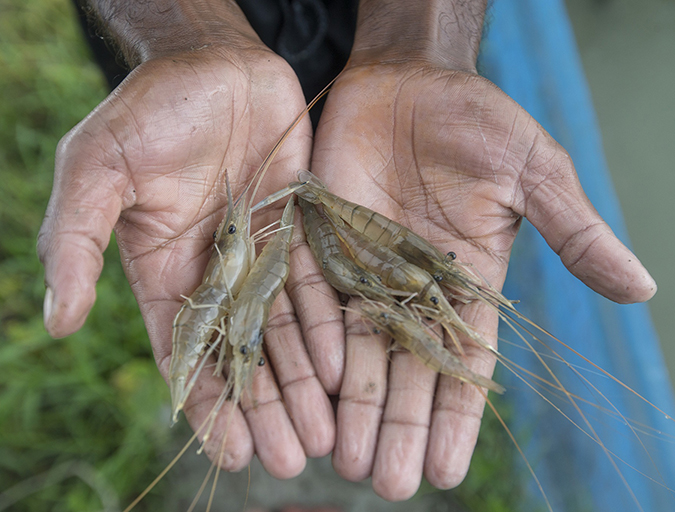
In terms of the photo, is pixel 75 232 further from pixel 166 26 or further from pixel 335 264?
pixel 166 26

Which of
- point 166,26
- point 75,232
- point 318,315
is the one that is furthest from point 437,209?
point 166,26

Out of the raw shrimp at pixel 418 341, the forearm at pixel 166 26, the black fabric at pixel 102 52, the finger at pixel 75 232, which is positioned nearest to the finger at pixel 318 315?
the raw shrimp at pixel 418 341

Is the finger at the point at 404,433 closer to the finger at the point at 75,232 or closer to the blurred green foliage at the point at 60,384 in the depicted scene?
the finger at the point at 75,232

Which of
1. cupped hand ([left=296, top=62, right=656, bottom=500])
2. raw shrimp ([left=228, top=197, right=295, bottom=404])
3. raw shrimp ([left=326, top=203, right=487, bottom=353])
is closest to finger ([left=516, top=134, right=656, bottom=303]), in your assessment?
cupped hand ([left=296, top=62, right=656, bottom=500])

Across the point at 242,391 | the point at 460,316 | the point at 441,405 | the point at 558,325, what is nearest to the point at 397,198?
the point at 460,316

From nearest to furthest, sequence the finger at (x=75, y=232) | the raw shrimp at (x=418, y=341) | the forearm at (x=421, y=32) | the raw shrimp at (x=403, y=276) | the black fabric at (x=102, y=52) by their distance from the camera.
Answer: the finger at (x=75, y=232) < the raw shrimp at (x=418, y=341) < the raw shrimp at (x=403, y=276) < the forearm at (x=421, y=32) < the black fabric at (x=102, y=52)

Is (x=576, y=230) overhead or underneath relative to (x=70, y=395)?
overhead

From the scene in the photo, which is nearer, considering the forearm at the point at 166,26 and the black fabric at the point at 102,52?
the forearm at the point at 166,26
